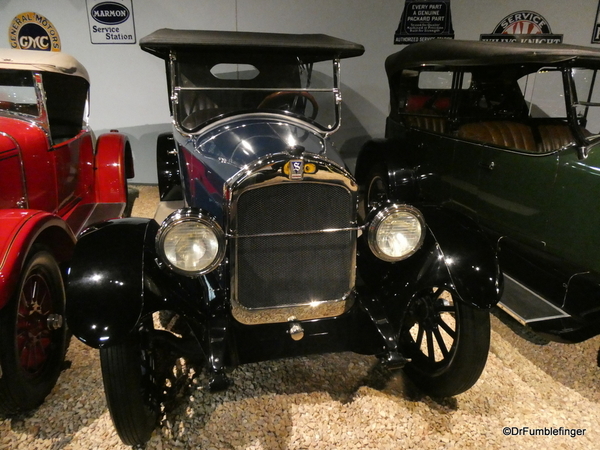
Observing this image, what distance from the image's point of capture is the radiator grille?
1.75 m

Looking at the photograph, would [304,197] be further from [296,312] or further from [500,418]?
[500,418]

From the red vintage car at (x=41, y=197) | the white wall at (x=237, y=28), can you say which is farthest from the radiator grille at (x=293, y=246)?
the white wall at (x=237, y=28)

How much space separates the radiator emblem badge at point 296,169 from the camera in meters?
1.67

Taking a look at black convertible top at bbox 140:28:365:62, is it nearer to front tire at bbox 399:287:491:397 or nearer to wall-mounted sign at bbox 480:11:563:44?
front tire at bbox 399:287:491:397

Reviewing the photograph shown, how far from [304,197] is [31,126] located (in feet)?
7.61

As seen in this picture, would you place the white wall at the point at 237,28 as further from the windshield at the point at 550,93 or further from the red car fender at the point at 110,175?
the windshield at the point at 550,93

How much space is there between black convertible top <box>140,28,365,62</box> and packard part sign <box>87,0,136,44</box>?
3023mm

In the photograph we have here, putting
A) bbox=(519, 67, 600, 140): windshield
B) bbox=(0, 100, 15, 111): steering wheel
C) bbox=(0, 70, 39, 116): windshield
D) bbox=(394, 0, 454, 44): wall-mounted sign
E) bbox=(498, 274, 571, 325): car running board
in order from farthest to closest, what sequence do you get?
bbox=(394, 0, 454, 44): wall-mounted sign < bbox=(519, 67, 600, 140): windshield < bbox=(0, 100, 15, 111): steering wheel < bbox=(0, 70, 39, 116): windshield < bbox=(498, 274, 571, 325): car running board

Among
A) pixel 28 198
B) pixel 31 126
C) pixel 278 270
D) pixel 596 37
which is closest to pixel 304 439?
pixel 278 270

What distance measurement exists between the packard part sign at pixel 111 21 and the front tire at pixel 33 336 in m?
4.00

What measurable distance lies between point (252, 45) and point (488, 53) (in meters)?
1.65

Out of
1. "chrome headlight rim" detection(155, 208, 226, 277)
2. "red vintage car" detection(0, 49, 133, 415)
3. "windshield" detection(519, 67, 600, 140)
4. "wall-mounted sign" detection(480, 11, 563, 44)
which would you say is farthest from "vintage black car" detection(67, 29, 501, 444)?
"wall-mounted sign" detection(480, 11, 563, 44)

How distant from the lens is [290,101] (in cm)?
287

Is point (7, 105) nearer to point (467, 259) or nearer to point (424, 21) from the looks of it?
point (467, 259)
